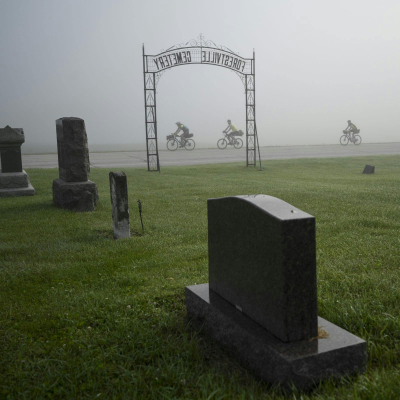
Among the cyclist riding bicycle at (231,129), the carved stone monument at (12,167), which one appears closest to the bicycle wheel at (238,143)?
the cyclist riding bicycle at (231,129)

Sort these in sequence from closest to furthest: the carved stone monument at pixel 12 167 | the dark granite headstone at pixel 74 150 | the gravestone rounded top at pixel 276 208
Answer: the gravestone rounded top at pixel 276 208, the dark granite headstone at pixel 74 150, the carved stone monument at pixel 12 167

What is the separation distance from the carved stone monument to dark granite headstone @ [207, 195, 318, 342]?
28.5 ft

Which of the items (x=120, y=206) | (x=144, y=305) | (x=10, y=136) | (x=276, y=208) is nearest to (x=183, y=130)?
(x=10, y=136)

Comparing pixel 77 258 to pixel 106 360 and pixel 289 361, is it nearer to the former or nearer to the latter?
pixel 106 360

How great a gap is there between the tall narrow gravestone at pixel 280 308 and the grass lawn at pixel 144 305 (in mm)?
101

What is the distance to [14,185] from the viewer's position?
10.1m

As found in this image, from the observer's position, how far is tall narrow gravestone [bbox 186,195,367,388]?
2072 millimetres

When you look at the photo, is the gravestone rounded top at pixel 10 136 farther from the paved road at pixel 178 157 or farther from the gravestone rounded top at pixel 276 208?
the gravestone rounded top at pixel 276 208

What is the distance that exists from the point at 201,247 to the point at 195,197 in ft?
13.8

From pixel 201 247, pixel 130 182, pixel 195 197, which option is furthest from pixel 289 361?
pixel 130 182

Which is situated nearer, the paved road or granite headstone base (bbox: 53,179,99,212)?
granite headstone base (bbox: 53,179,99,212)

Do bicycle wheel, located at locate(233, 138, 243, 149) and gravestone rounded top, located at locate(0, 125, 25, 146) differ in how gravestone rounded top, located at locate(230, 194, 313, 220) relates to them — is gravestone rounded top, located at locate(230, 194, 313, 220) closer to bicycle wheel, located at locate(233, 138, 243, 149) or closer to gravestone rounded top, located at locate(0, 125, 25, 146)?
gravestone rounded top, located at locate(0, 125, 25, 146)

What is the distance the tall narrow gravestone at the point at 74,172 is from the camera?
25.5 ft

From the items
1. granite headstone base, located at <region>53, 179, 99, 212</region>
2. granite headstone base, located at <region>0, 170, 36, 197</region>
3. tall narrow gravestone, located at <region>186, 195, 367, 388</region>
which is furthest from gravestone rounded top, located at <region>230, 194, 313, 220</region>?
granite headstone base, located at <region>0, 170, 36, 197</region>
